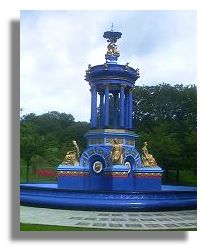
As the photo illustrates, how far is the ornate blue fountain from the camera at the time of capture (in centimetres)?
990

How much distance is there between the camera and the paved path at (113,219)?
883 centimetres

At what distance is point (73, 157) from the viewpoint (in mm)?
11305

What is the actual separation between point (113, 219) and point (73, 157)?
8.29 feet

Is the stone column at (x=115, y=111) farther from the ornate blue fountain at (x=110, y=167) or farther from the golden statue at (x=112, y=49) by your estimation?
the golden statue at (x=112, y=49)

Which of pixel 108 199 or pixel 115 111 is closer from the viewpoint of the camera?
pixel 108 199

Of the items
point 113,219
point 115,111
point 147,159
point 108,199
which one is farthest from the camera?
point 115,111

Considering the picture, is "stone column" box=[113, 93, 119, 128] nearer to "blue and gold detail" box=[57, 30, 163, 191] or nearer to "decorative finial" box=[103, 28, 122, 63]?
"blue and gold detail" box=[57, 30, 163, 191]

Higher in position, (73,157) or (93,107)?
(93,107)

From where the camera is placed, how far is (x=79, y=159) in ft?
38.0

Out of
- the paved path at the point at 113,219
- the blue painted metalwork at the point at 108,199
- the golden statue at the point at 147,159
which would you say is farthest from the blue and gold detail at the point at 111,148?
the paved path at the point at 113,219

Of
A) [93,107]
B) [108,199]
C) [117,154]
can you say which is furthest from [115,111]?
[108,199]

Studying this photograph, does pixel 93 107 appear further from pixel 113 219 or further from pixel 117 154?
pixel 113 219
